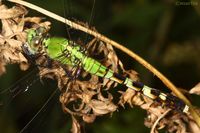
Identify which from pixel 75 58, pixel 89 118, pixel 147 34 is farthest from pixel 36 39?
pixel 147 34

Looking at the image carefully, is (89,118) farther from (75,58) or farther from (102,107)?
(75,58)

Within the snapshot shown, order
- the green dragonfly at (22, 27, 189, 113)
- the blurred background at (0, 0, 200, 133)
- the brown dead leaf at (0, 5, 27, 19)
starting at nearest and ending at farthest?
1. the brown dead leaf at (0, 5, 27, 19)
2. the green dragonfly at (22, 27, 189, 113)
3. the blurred background at (0, 0, 200, 133)

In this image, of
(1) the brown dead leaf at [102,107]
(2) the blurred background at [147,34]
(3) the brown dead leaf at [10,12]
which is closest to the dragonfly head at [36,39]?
(3) the brown dead leaf at [10,12]

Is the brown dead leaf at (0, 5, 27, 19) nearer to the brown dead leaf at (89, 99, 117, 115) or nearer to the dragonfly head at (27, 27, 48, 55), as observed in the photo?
the dragonfly head at (27, 27, 48, 55)

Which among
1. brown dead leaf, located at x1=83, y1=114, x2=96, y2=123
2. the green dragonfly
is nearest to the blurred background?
the green dragonfly

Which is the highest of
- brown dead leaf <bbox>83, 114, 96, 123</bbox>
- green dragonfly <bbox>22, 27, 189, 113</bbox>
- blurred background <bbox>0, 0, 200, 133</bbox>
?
green dragonfly <bbox>22, 27, 189, 113</bbox>

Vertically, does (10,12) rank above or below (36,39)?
above

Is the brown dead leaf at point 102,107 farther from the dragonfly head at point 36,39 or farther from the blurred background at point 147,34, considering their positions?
the blurred background at point 147,34

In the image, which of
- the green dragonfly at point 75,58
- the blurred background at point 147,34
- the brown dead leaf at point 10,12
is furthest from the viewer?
the blurred background at point 147,34
